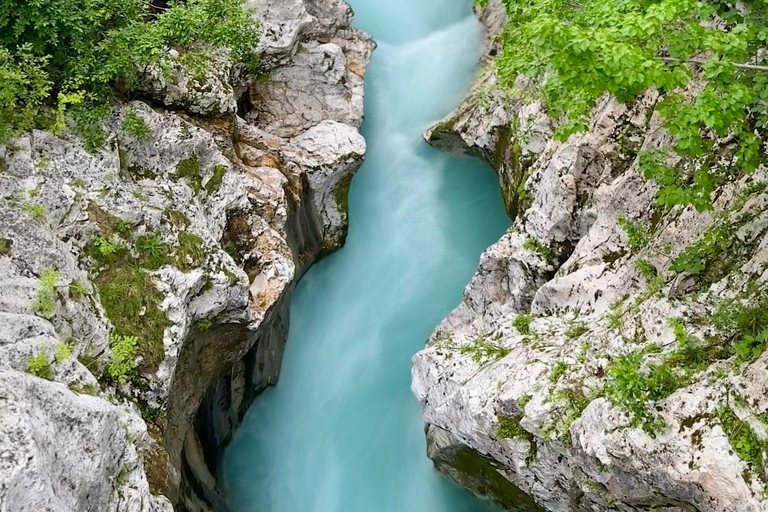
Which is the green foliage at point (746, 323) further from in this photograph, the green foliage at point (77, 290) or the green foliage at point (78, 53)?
the green foliage at point (78, 53)

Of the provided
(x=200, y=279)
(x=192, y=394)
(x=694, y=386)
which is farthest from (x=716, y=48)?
(x=192, y=394)

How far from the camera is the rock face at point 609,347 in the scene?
16.9 feet

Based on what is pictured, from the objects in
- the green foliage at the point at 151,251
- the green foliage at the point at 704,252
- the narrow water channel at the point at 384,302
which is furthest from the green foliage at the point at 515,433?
the green foliage at the point at 151,251

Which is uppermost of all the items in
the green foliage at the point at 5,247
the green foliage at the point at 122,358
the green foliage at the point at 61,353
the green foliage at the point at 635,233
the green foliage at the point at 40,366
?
the green foliage at the point at 635,233

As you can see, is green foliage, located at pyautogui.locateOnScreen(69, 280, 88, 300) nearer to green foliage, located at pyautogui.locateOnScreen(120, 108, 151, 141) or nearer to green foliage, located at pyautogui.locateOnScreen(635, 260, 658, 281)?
green foliage, located at pyautogui.locateOnScreen(120, 108, 151, 141)

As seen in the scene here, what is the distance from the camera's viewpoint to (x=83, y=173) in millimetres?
7219

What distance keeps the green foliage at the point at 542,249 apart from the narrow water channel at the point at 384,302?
309 cm

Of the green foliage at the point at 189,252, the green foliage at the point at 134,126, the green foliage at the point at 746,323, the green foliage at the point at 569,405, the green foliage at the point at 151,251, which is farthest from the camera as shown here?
the green foliage at the point at 134,126

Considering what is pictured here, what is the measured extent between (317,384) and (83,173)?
20.7 feet

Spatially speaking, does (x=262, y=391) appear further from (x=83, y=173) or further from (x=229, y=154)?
(x=83, y=173)

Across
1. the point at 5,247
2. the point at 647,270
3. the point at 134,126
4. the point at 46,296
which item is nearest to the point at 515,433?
the point at 647,270

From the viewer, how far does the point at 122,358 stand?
6.47 metres

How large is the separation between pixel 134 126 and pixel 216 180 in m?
1.44

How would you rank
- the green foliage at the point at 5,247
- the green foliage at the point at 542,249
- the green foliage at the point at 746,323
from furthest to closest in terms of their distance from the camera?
the green foliage at the point at 542,249 < the green foliage at the point at 5,247 < the green foliage at the point at 746,323
